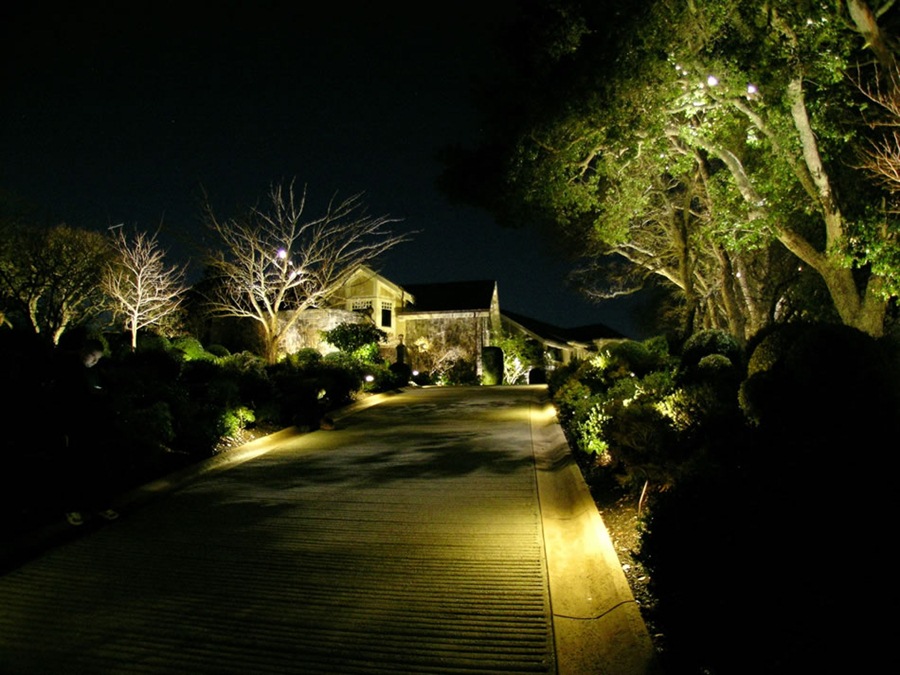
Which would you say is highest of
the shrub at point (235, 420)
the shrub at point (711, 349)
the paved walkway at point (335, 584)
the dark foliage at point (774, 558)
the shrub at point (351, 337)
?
the shrub at point (351, 337)

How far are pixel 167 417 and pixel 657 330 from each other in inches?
1397

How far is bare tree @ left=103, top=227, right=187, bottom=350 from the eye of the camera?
2125 centimetres

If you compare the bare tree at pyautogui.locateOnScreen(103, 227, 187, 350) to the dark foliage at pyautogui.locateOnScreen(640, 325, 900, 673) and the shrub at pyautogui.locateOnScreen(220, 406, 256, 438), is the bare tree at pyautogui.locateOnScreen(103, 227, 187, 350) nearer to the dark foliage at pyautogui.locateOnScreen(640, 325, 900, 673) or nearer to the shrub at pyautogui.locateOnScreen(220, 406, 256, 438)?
the shrub at pyautogui.locateOnScreen(220, 406, 256, 438)

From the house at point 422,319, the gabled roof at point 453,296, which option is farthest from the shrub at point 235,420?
the gabled roof at point 453,296

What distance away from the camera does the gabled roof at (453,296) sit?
99.7 feet

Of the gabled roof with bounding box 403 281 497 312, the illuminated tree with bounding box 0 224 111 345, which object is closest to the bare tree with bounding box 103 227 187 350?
the illuminated tree with bounding box 0 224 111 345

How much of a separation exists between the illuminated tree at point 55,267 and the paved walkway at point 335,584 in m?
15.8

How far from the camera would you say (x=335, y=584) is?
12.3 ft

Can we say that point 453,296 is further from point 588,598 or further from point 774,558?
point 774,558

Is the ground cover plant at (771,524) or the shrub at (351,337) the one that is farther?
the shrub at (351,337)

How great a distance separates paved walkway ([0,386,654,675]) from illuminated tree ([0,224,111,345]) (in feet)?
51.9

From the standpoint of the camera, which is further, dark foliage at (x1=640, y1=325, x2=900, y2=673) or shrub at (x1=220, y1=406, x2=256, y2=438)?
shrub at (x1=220, y1=406, x2=256, y2=438)

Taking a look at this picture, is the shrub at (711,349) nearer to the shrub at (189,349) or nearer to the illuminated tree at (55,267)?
the shrub at (189,349)

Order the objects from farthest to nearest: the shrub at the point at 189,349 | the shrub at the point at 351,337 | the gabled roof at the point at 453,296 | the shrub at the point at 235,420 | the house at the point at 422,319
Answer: the gabled roof at the point at 453,296, the house at the point at 422,319, the shrub at the point at 351,337, the shrub at the point at 189,349, the shrub at the point at 235,420
